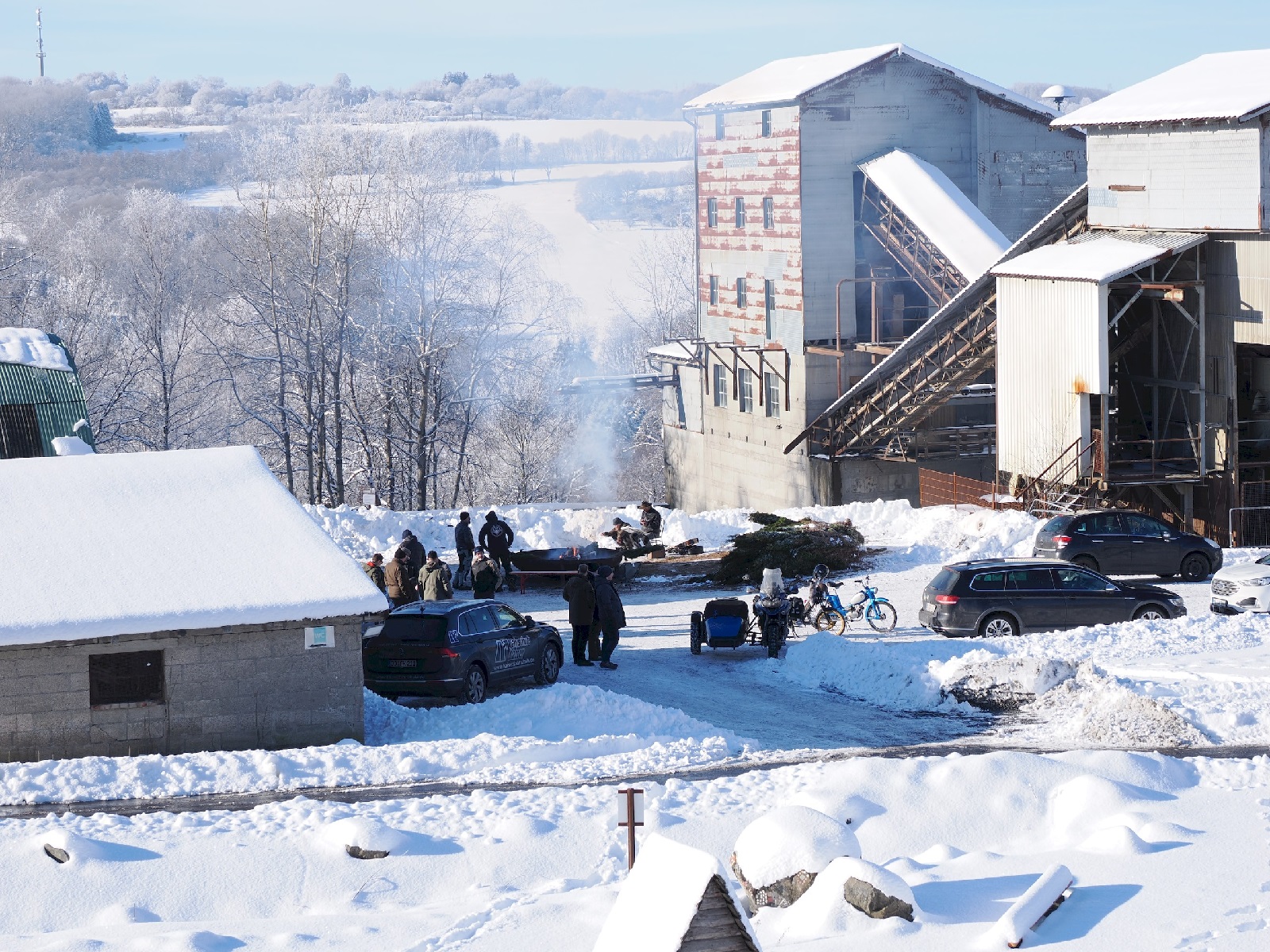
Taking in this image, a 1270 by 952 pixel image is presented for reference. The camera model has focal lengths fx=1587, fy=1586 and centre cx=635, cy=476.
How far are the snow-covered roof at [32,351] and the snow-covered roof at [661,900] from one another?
29078 mm

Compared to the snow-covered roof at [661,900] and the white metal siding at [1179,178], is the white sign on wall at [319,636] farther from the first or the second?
the white metal siding at [1179,178]

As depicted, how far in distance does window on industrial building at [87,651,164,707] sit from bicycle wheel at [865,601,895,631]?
39.6 feet

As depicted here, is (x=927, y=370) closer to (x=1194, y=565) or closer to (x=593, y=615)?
(x=1194, y=565)

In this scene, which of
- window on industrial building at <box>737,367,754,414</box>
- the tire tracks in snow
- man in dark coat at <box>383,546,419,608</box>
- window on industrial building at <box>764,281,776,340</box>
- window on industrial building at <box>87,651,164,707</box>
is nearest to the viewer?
the tire tracks in snow

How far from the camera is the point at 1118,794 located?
47.4 feet

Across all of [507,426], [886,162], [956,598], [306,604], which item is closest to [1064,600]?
[956,598]

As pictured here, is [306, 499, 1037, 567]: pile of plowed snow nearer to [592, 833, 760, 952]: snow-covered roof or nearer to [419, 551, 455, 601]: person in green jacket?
[419, 551, 455, 601]: person in green jacket

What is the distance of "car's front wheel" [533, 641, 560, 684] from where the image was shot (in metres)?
22.9

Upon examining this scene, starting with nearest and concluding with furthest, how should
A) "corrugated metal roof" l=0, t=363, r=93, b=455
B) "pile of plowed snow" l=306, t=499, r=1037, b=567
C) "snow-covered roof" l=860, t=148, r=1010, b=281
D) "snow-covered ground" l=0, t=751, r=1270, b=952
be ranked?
"snow-covered ground" l=0, t=751, r=1270, b=952 → "corrugated metal roof" l=0, t=363, r=93, b=455 → "pile of plowed snow" l=306, t=499, r=1037, b=567 → "snow-covered roof" l=860, t=148, r=1010, b=281

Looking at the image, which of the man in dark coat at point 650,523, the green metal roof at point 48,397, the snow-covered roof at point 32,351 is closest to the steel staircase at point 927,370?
the man in dark coat at point 650,523

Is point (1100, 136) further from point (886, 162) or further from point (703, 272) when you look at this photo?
point (703, 272)

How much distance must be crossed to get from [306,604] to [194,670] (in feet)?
4.86

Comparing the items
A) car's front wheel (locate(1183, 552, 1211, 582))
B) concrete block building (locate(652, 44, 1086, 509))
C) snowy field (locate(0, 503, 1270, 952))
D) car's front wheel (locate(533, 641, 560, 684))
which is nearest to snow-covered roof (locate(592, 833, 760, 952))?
snowy field (locate(0, 503, 1270, 952))

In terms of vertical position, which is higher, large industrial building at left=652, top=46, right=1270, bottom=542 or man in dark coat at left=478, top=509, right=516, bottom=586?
large industrial building at left=652, top=46, right=1270, bottom=542
